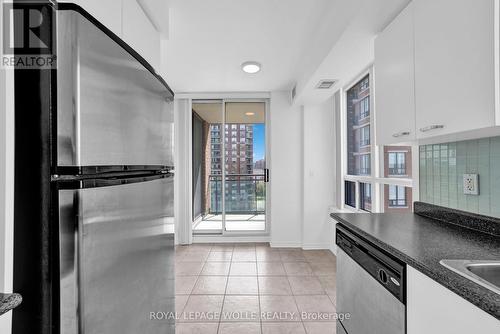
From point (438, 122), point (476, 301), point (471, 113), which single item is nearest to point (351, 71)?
point (438, 122)

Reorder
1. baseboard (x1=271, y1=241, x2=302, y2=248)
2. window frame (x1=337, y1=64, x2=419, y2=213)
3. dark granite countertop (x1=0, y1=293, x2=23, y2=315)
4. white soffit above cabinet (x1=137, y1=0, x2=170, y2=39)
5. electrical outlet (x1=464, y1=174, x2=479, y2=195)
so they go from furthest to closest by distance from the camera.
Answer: baseboard (x1=271, y1=241, x2=302, y2=248) → window frame (x1=337, y1=64, x2=419, y2=213) → white soffit above cabinet (x1=137, y1=0, x2=170, y2=39) → electrical outlet (x1=464, y1=174, x2=479, y2=195) → dark granite countertop (x1=0, y1=293, x2=23, y2=315)

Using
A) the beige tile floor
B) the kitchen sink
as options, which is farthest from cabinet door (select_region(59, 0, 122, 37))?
the beige tile floor

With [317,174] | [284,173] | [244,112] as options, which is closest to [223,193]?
[284,173]

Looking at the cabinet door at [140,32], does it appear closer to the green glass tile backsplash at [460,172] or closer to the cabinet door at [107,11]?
the cabinet door at [107,11]

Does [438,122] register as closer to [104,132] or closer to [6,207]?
[104,132]

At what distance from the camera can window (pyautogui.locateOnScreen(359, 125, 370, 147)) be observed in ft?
10.9

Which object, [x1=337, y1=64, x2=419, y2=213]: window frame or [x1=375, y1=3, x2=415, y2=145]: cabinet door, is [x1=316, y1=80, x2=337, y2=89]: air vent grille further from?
[x1=375, y1=3, x2=415, y2=145]: cabinet door

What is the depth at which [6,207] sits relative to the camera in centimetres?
65

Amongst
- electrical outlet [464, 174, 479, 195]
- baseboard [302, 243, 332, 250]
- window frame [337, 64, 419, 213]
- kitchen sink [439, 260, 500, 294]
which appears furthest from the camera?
baseboard [302, 243, 332, 250]

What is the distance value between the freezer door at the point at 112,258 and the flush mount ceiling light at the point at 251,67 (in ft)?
8.63

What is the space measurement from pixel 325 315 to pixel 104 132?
93.1 inches

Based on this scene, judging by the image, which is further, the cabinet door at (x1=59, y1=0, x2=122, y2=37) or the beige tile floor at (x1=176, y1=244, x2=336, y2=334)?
the beige tile floor at (x1=176, y1=244, x2=336, y2=334)

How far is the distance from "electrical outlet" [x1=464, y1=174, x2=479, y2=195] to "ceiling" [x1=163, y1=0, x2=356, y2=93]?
3.84ft

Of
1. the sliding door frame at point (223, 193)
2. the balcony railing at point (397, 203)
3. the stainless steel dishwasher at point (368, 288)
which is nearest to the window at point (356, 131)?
the balcony railing at point (397, 203)
